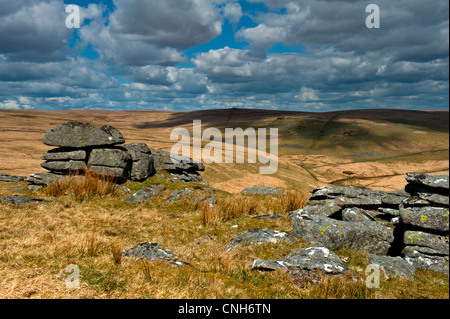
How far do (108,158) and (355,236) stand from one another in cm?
1597

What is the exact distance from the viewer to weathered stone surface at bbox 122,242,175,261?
290 inches

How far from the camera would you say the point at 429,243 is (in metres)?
7.10

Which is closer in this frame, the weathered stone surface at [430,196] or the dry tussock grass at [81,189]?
the weathered stone surface at [430,196]

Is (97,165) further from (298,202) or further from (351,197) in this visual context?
(351,197)

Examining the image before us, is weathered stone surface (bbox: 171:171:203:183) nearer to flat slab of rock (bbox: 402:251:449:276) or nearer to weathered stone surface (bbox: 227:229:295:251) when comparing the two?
weathered stone surface (bbox: 227:229:295:251)

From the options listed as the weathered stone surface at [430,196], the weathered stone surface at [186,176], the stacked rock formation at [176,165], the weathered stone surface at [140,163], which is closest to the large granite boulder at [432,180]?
the weathered stone surface at [430,196]

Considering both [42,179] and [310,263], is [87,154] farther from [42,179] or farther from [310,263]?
[310,263]

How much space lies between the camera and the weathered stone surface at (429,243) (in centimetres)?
697

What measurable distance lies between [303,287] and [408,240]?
150 inches

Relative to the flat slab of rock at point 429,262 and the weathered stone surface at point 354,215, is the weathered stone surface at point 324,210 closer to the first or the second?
the weathered stone surface at point 354,215

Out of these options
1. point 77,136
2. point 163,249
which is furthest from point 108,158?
point 163,249

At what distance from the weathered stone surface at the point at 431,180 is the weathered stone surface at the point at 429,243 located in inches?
53.5

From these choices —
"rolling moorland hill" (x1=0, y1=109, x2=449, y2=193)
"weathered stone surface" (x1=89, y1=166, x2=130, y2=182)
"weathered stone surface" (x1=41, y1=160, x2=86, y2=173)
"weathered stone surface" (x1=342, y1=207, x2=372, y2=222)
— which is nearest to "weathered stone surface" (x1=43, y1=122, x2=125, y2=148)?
"weathered stone surface" (x1=41, y1=160, x2=86, y2=173)

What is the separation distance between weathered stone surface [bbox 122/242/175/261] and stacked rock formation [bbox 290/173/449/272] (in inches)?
192
